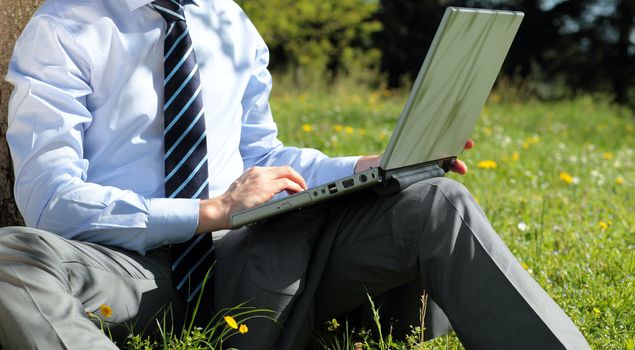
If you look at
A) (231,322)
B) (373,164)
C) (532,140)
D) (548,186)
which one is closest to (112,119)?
(231,322)

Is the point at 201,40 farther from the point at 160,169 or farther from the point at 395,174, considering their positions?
the point at 395,174

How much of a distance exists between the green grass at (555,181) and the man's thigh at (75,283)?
0.82 m

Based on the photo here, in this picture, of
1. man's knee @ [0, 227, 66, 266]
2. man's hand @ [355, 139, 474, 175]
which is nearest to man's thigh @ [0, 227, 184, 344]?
man's knee @ [0, 227, 66, 266]

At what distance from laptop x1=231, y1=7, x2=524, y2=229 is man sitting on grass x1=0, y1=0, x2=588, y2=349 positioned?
0.28ft

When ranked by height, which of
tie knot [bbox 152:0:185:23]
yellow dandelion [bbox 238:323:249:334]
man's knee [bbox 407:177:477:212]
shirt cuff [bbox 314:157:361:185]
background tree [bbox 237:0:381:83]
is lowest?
background tree [bbox 237:0:381:83]

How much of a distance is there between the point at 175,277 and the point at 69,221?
0.30 meters

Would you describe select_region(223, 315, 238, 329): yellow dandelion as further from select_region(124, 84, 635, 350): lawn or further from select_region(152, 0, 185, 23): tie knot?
select_region(152, 0, 185, 23): tie knot

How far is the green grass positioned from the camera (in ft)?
8.81

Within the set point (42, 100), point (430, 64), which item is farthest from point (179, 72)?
point (430, 64)

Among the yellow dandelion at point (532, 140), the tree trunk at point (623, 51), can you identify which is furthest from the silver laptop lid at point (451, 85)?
the tree trunk at point (623, 51)

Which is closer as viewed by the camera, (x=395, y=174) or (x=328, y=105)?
(x=395, y=174)

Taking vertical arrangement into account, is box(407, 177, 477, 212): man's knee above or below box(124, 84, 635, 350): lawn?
above

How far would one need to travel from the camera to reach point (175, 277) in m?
2.04

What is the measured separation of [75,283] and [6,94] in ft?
3.23
